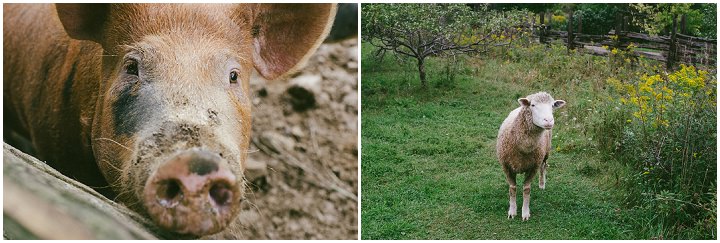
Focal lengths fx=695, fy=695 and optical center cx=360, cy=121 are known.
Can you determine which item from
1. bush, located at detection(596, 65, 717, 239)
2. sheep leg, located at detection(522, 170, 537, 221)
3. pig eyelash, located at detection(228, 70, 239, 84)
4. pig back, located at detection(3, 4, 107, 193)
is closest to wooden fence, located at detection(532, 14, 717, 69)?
bush, located at detection(596, 65, 717, 239)

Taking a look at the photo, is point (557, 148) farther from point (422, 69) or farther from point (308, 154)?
point (308, 154)

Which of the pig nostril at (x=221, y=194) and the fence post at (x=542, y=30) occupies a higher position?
the fence post at (x=542, y=30)

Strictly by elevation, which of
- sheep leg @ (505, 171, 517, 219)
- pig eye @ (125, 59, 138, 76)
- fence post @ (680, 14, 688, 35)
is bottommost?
sheep leg @ (505, 171, 517, 219)

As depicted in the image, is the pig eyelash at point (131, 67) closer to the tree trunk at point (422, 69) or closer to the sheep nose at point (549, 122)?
the tree trunk at point (422, 69)

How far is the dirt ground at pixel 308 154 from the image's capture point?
15.9 ft

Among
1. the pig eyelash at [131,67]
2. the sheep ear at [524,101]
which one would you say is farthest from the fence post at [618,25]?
the pig eyelash at [131,67]

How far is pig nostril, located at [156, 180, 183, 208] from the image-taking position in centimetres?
274

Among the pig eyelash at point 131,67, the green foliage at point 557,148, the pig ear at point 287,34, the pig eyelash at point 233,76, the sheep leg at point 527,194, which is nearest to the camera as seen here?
the pig eyelash at point 131,67

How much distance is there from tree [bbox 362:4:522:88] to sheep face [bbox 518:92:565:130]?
1.75 feet

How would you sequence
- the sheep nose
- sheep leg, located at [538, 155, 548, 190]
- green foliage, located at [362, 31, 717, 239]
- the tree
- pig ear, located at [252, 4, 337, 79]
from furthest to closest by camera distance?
the tree → sheep leg, located at [538, 155, 548, 190] → green foliage, located at [362, 31, 717, 239] → the sheep nose → pig ear, located at [252, 4, 337, 79]

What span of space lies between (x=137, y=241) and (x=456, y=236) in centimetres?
296

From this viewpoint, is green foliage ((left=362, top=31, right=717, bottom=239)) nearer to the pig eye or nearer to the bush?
the bush

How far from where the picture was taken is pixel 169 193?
278cm

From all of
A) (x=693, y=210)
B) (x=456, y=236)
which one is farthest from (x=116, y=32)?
(x=693, y=210)
